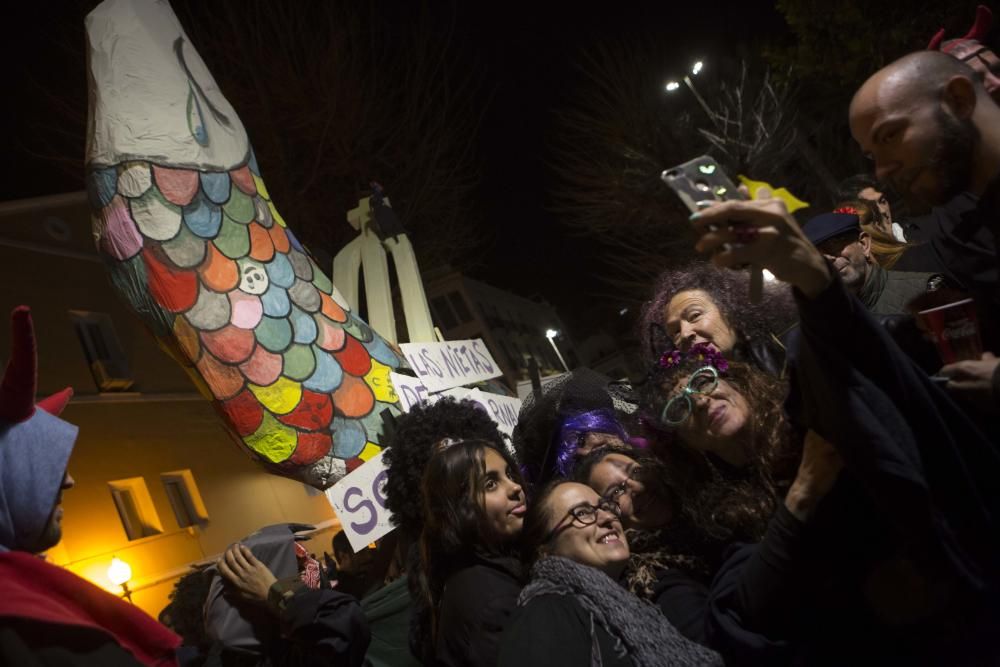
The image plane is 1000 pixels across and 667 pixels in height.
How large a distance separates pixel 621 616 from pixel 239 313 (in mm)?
1976


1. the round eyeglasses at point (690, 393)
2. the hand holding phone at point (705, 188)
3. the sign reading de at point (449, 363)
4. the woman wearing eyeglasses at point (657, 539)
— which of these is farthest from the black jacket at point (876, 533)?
the sign reading de at point (449, 363)

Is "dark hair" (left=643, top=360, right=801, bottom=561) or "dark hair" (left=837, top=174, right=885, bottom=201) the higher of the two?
"dark hair" (left=837, top=174, right=885, bottom=201)

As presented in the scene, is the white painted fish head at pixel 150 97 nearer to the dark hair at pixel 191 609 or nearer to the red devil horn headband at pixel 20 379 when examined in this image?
the red devil horn headband at pixel 20 379

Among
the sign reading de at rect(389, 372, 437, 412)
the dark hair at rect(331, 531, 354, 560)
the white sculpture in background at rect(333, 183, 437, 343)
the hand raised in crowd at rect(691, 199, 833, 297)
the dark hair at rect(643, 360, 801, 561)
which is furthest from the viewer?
the white sculpture in background at rect(333, 183, 437, 343)

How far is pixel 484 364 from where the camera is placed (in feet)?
12.9

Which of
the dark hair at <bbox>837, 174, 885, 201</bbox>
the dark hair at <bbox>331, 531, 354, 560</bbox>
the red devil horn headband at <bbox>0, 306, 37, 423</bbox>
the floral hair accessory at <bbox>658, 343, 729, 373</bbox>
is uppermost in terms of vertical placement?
the red devil horn headband at <bbox>0, 306, 37, 423</bbox>

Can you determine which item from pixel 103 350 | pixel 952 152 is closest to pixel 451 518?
pixel 952 152

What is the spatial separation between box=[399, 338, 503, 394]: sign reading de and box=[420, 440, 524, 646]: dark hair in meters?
1.02

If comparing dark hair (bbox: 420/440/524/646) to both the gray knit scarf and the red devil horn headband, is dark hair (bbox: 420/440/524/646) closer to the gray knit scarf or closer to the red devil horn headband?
the gray knit scarf

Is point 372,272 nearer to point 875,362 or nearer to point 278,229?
point 278,229

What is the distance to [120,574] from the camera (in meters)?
9.05

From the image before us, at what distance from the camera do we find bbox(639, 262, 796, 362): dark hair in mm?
2414

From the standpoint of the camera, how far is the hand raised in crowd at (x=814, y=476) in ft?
4.55

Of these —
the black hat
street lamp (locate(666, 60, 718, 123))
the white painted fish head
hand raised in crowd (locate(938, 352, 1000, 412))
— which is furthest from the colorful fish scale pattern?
street lamp (locate(666, 60, 718, 123))
